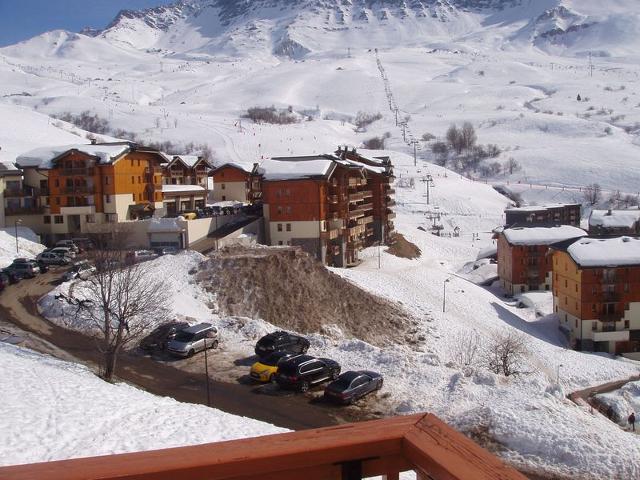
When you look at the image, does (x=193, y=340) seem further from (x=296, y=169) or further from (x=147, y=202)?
(x=147, y=202)

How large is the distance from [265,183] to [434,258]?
77.5ft

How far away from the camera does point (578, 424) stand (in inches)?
890

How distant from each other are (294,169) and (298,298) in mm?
16382

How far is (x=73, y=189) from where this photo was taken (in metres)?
50.5

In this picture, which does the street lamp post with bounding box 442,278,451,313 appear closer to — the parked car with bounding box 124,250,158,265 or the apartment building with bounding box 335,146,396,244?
the apartment building with bounding box 335,146,396,244

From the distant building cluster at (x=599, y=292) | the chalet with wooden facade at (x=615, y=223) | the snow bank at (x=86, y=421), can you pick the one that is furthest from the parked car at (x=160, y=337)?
the chalet with wooden facade at (x=615, y=223)

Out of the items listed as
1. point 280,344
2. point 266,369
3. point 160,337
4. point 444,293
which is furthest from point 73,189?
point 266,369

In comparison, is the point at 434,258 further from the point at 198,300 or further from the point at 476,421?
the point at 476,421

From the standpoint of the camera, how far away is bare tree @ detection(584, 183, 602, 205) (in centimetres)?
11406

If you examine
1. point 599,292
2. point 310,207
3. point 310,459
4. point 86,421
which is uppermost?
point 310,459

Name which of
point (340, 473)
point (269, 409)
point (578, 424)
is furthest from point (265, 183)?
point (340, 473)

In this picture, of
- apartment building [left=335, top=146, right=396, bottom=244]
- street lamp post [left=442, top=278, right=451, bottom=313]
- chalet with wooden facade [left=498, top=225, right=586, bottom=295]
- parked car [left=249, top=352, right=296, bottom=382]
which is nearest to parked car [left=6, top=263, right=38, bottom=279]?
parked car [left=249, top=352, right=296, bottom=382]

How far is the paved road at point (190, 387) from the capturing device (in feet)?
75.3

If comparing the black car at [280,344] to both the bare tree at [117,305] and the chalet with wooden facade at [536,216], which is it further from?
the chalet with wooden facade at [536,216]
